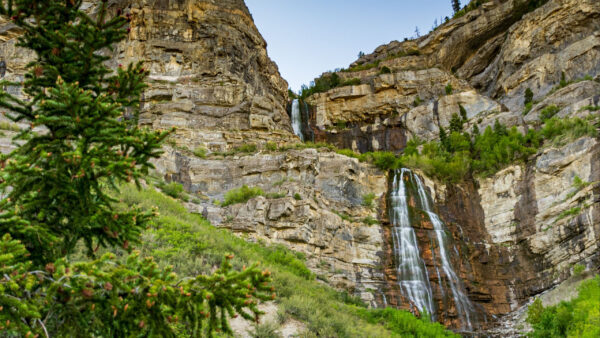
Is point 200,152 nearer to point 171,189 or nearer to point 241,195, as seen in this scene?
point 241,195

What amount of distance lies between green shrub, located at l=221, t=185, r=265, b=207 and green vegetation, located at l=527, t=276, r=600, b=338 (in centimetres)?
1432

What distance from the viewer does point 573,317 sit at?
625 inches

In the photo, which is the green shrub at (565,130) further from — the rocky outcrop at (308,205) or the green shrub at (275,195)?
the green shrub at (275,195)

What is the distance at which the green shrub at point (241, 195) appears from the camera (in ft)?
82.6

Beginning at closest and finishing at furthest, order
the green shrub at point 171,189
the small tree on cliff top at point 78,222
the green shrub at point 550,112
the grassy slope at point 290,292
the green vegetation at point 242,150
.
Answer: the small tree on cliff top at point 78,222 → the grassy slope at point 290,292 → the green shrub at point 171,189 → the green vegetation at point 242,150 → the green shrub at point 550,112

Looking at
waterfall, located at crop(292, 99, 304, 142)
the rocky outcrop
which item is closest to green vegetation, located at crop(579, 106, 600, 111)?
the rocky outcrop

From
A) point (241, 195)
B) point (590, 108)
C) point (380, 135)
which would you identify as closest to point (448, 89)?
point (380, 135)

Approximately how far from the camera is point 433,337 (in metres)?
14.2

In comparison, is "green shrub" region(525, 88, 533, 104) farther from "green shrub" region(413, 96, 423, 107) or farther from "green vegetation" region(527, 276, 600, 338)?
"green vegetation" region(527, 276, 600, 338)

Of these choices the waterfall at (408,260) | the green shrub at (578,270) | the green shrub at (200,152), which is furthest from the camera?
the green shrub at (200,152)

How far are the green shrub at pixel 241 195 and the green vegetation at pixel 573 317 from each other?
1432cm

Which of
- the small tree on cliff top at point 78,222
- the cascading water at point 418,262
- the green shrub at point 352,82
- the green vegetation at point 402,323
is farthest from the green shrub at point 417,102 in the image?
the small tree on cliff top at point 78,222

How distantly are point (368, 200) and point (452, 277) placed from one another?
6.39m

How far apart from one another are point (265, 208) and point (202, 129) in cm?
1197
